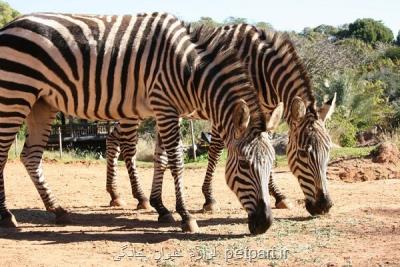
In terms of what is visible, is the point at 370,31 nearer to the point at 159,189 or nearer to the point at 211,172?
the point at 211,172

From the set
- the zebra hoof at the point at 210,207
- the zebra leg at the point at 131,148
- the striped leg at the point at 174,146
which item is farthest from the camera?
the zebra leg at the point at 131,148

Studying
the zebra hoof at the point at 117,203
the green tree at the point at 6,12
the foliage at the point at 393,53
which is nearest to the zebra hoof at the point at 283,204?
the zebra hoof at the point at 117,203

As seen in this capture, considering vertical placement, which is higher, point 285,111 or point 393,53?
point 393,53

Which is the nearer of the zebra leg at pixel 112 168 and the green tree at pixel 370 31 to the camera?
the zebra leg at pixel 112 168

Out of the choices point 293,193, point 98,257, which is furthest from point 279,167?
point 98,257

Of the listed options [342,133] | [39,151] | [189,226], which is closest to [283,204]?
[189,226]

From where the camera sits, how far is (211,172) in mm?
9344

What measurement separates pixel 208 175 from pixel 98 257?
Result: 380 centimetres

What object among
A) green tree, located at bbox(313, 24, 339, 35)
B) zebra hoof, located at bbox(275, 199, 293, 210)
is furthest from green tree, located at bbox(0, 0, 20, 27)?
green tree, located at bbox(313, 24, 339, 35)

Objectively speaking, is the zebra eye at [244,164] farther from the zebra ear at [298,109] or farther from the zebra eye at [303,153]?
the zebra ear at [298,109]

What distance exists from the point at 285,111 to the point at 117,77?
2412 millimetres

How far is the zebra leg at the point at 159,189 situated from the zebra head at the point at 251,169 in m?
1.66

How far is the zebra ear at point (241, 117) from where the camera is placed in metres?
6.39

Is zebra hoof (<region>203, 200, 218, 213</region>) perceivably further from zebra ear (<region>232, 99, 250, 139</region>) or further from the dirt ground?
zebra ear (<region>232, 99, 250, 139</region>)
